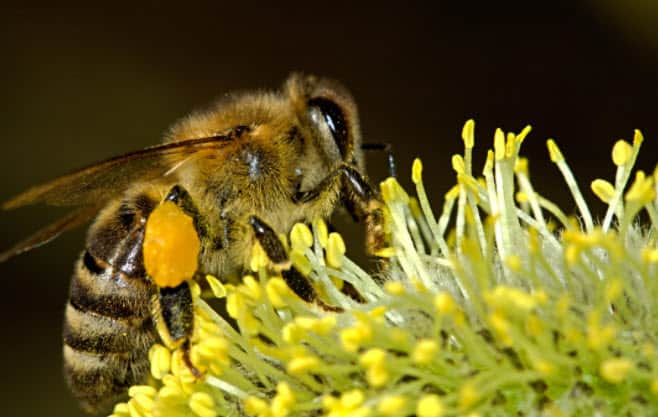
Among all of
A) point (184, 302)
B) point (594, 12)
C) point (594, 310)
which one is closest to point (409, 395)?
point (594, 310)

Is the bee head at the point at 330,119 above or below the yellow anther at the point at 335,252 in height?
above

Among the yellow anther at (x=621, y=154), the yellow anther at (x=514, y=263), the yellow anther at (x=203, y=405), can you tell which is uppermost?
the yellow anther at (x=621, y=154)

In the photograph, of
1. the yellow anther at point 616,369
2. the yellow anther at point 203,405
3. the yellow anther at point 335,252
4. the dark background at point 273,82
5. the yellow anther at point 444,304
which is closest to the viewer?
the yellow anther at point 616,369

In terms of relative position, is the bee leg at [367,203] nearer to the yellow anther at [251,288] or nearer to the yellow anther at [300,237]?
the yellow anther at [300,237]

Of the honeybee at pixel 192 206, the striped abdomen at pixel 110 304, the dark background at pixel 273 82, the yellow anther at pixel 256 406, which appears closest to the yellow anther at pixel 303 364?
the yellow anther at pixel 256 406

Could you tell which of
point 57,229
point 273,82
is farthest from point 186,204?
point 273,82

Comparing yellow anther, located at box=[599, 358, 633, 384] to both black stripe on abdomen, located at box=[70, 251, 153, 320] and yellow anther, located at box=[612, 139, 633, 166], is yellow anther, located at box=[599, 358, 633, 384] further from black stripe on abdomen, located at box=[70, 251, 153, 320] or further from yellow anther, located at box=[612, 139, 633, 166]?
black stripe on abdomen, located at box=[70, 251, 153, 320]

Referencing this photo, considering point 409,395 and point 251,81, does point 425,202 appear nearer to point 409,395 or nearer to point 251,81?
point 409,395
